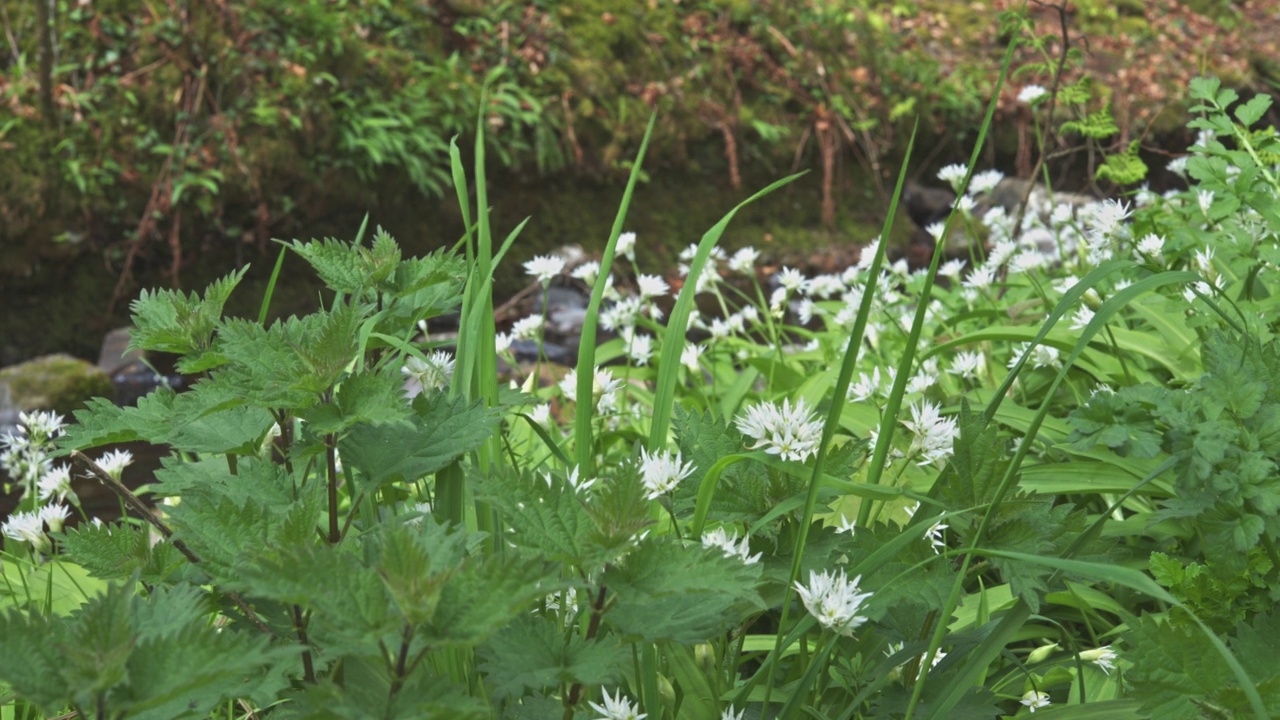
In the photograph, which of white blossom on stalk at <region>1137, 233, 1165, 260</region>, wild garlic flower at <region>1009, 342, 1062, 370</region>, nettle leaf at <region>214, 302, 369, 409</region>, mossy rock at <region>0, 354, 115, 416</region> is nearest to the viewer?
nettle leaf at <region>214, 302, 369, 409</region>

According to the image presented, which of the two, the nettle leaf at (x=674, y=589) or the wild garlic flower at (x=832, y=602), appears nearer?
the nettle leaf at (x=674, y=589)

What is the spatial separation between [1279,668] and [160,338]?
1.14m

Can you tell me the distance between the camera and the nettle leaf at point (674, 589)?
29.7 inches

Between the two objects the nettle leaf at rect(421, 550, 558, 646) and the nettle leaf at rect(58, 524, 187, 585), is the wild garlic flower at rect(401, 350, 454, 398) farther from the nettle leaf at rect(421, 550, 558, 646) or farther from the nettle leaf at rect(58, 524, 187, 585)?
the nettle leaf at rect(421, 550, 558, 646)

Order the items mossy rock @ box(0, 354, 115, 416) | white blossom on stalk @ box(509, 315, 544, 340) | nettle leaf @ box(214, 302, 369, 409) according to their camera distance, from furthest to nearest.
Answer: mossy rock @ box(0, 354, 115, 416) < white blossom on stalk @ box(509, 315, 544, 340) < nettle leaf @ box(214, 302, 369, 409)

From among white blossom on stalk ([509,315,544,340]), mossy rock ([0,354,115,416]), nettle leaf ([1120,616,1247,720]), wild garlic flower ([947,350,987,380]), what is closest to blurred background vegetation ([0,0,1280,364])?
mossy rock ([0,354,115,416])

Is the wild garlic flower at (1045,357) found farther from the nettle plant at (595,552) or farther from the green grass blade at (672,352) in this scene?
the green grass blade at (672,352)

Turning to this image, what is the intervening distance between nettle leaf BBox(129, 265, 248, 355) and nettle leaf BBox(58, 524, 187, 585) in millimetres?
186

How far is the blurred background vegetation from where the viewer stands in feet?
16.0

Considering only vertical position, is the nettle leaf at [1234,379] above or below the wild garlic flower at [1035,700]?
above

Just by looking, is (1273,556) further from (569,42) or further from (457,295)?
(569,42)

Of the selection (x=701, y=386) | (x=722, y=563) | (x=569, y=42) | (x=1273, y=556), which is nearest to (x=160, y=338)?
(x=722, y=563)

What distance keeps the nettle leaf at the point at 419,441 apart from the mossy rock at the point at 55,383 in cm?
364

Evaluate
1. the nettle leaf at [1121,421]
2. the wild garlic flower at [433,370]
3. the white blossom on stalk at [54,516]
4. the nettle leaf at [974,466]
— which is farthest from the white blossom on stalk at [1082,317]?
the white blossom on stalk at [54,516]
